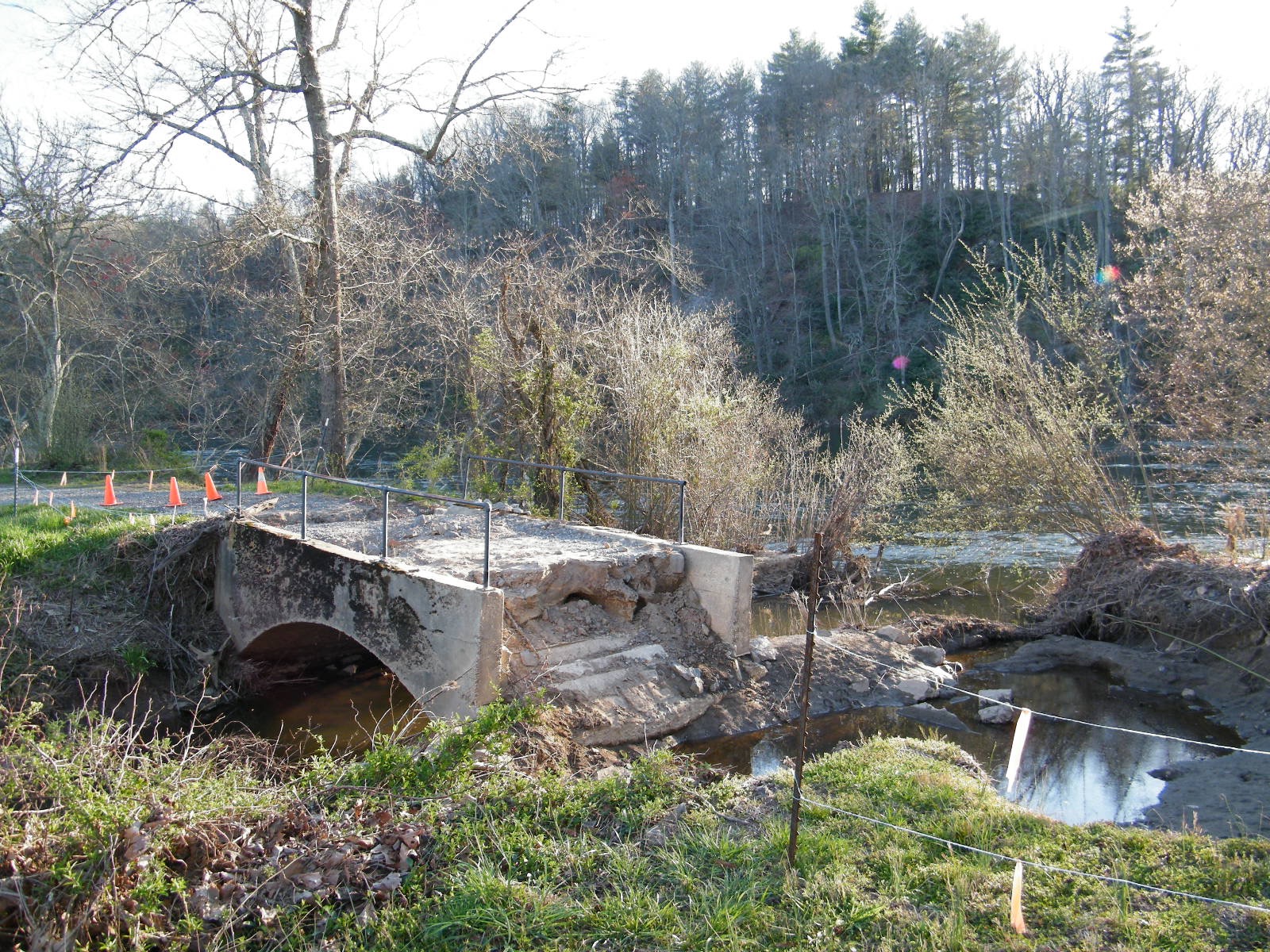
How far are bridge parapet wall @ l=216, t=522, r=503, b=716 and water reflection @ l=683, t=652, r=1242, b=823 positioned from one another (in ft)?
8.47

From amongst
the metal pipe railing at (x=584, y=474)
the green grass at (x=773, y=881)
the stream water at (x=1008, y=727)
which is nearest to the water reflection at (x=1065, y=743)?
the stream water at (x=1008, y=727)

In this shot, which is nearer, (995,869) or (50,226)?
(995,869)

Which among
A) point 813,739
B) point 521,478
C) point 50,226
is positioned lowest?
point 813,739

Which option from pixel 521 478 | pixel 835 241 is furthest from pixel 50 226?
pixel 835 241

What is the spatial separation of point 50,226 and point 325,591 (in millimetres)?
15302

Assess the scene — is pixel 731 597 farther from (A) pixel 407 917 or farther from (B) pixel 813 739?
(A) pixel 407 917

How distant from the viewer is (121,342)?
837 inches

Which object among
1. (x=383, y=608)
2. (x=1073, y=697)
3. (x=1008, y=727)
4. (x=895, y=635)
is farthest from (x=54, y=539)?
(x=1073, y=697)

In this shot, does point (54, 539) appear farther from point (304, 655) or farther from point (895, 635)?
point (895, 635)

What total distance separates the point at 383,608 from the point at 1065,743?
710 centimetres

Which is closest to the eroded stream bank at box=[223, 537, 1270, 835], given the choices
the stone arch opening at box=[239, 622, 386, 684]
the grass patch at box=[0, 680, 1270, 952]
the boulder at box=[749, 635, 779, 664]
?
the boulder at box=[749, 635, 779, 664]

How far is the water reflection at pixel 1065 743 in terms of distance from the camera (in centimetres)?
769

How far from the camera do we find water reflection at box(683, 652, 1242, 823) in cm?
769

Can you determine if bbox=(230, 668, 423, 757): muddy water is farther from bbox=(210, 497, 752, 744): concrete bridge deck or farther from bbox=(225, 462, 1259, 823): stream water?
bbox=(210, 497, 752, 744): concrete bridge deck
